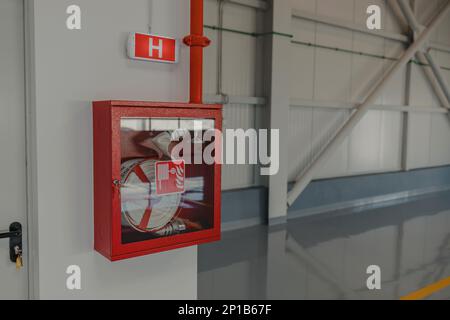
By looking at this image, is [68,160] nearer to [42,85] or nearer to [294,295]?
[42,85]

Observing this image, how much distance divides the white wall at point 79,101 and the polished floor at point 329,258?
7.36 feet

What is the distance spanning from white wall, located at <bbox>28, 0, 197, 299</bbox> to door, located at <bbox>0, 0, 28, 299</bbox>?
108mm

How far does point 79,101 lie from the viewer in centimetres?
189

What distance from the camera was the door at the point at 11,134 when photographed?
181 cm

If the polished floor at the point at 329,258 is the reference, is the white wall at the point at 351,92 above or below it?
above

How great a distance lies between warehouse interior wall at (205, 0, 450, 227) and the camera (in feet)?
22.4

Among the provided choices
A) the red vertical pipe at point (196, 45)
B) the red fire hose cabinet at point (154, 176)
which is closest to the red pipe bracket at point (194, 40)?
the red vertical pipe at point (196, 45)

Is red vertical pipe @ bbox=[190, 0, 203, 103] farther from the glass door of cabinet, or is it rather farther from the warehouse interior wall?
the warehouse interior wall

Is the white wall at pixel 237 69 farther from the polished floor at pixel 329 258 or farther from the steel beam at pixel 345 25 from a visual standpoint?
the polished floor at pixel 329 258

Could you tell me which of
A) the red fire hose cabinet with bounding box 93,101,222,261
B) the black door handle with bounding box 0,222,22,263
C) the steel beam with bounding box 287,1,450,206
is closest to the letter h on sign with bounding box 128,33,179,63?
the red fire hose cabinet with bounding box 93,101,222,261

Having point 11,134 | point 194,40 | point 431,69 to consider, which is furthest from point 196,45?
point 431,69

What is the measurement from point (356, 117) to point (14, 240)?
7.28 metres

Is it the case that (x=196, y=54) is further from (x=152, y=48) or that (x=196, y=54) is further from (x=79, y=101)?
(x=79, y=101)
